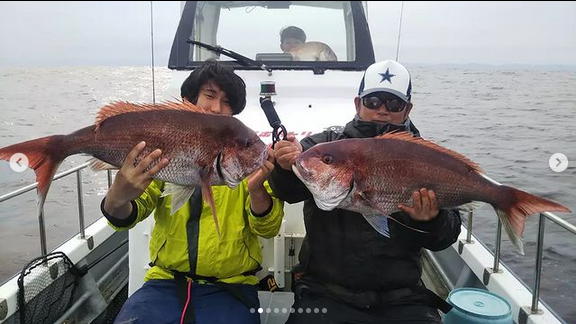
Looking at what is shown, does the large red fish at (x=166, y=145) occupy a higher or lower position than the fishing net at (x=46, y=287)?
higher

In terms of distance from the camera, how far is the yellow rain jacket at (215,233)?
2.57 m

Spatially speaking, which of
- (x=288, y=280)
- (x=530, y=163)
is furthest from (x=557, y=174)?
(x=288, y=280)

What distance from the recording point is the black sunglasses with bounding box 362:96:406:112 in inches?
104

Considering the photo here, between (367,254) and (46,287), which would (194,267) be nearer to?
(367,254)

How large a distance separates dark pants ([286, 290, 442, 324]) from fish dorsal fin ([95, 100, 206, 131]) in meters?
1.25

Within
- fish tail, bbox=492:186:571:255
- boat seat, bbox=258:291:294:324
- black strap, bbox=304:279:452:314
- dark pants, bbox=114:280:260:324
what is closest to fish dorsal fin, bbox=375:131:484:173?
fish tail, bbox=492:186:571:255

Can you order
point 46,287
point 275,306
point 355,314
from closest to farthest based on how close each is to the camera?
point 355,314 < point 275,306 < point 46,287

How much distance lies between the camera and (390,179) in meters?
2.09

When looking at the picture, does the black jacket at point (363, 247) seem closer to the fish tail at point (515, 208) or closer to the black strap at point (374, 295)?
the black strap at point (374, 295)

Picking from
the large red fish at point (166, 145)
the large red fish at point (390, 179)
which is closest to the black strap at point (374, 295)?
the large red fish at point (390, 179)

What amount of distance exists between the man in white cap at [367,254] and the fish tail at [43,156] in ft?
3.32

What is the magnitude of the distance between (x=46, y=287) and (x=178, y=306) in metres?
1.30

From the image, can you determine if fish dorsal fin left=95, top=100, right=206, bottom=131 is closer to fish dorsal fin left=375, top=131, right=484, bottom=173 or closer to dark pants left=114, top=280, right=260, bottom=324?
fish dorsal fin left=375, top=131, right=484, bottom=173

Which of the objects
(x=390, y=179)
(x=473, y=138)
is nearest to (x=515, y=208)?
(x=390, y=179)
